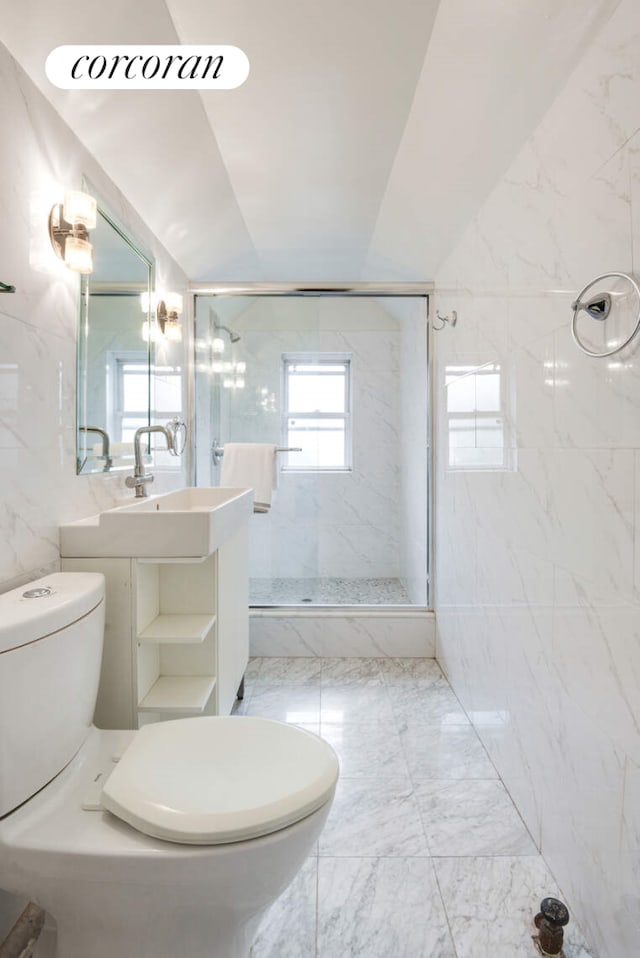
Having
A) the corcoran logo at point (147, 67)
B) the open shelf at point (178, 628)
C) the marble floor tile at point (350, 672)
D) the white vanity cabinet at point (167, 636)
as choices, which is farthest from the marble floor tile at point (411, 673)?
the corcoran logo at point (147, 67)

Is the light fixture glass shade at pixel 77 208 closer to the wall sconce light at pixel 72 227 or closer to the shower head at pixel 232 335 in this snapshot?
the wall sconce light at pixel 72 227

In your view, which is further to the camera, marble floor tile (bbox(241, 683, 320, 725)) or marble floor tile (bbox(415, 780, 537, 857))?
marble floor tile (bbox(241, 683, 320, 725))

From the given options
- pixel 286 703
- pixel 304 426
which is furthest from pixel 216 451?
pixel 286 703

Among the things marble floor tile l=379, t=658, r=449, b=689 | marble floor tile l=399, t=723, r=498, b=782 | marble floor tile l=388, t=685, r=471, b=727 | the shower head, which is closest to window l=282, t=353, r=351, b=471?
the shower head

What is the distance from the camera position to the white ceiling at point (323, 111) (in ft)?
4.00

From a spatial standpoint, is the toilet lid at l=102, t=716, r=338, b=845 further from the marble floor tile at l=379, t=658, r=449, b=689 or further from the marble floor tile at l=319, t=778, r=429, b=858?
the marble floor tile at l=379, t=658, r=449, b=689

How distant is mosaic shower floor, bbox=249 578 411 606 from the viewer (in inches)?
113

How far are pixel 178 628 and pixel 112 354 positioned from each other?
977 millimetres

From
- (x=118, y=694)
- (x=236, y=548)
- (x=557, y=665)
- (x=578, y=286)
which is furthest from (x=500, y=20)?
(x=118, y=694)

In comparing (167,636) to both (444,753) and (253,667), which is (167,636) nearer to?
(444,753)

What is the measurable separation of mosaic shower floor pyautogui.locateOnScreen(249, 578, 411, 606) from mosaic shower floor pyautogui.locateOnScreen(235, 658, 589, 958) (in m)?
0.67

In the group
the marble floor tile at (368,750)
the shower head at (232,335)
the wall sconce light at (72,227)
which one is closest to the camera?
the wall sconce light at (72,227)

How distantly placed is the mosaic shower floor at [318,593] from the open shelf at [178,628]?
1113mm

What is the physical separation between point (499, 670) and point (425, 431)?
1507 millimetres
